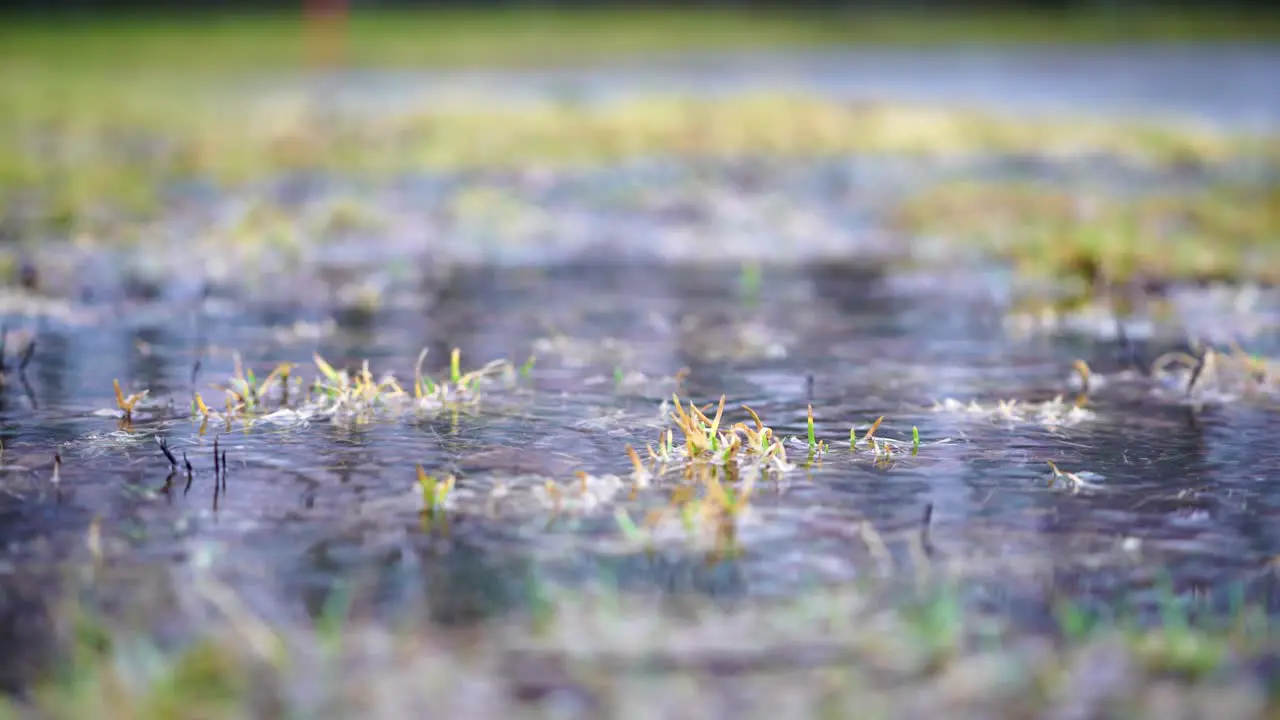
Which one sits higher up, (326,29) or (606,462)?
(326,29)

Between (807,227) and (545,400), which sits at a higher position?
(807,227)

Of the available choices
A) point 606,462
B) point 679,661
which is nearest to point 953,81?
point 606,462

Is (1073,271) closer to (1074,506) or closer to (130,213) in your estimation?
(1074,506)

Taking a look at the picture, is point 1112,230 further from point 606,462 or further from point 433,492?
point 433,492

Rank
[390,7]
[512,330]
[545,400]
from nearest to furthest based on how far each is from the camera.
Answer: [545,400], [512,330], [390,7]

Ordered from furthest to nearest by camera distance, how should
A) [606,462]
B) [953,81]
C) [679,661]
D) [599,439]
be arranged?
1. [953,81]
2. [599,439]
3. [606,462]
4. [679,661]

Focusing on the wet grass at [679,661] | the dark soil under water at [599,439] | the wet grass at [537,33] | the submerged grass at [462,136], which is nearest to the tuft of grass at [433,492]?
the dark soil under water at [599,439]

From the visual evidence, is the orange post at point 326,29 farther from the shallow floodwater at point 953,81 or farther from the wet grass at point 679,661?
the wet grass at point 679,661

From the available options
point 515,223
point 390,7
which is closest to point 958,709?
point 515,223

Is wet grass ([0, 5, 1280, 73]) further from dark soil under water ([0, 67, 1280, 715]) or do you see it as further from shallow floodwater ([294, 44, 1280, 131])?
dark soil under water ([0, 67, 1280, 715])
